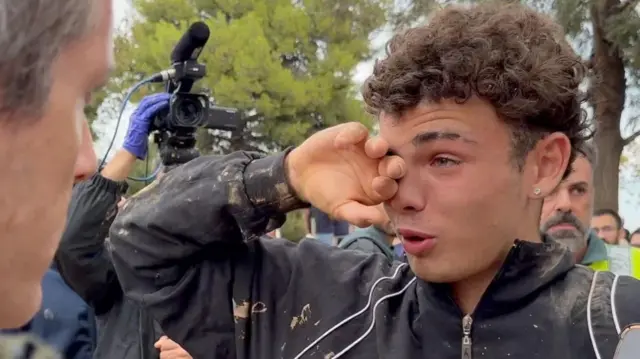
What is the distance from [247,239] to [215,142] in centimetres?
2387

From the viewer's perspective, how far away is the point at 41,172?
3.40 feet

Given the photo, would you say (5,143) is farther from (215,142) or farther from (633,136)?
(215,142)

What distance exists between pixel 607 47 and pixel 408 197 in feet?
36.2

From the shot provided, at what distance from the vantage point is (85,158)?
1.17m

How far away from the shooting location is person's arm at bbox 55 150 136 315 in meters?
3.46

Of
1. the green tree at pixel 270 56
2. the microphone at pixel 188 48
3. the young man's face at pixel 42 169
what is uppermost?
the green tree at pixel 270 56

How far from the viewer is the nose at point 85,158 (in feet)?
3.75

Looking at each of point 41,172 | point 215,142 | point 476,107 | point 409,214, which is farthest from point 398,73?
point 215,142

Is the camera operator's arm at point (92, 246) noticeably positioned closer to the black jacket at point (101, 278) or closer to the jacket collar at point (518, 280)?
the black jacket at point (101, 278)

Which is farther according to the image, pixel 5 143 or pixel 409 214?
pixel 409 214

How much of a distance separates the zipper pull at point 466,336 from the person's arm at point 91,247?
1.89m

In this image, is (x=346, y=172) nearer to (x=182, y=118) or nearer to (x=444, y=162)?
(x=444, y=162)

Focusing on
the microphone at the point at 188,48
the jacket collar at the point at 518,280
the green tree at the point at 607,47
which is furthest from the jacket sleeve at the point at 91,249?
the green tree at the point at 607,47

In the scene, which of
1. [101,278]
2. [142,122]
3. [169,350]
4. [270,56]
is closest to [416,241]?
[169,350]
